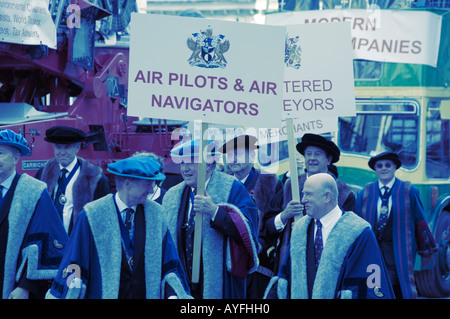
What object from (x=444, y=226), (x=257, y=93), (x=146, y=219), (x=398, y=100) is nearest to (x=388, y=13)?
(x=398, y=100)

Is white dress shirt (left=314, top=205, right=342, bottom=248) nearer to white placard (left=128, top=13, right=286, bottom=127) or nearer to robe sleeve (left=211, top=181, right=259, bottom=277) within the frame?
robe sleeve (left=211, top=181, right=259, bottom=277)

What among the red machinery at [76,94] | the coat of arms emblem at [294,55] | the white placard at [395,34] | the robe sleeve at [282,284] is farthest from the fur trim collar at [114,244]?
the white placard at [395,34]

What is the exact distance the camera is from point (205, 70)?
5738 mm

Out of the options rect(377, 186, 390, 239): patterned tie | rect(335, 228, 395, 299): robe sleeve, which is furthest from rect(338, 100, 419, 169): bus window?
rect(335, 228, 395, 299): robe sleeve

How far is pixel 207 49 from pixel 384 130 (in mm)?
6080

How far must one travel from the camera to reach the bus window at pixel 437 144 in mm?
11164

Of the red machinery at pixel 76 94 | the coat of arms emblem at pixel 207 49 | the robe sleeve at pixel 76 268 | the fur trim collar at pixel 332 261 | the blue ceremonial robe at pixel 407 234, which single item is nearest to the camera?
the robe sleeve at pixel 76 268

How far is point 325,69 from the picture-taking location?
682cm

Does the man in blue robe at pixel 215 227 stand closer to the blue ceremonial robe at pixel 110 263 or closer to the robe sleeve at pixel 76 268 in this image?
the blue ceremonial robe at pixel 110 263

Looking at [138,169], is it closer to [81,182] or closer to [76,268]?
[76,268]

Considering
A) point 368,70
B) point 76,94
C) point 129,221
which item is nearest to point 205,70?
point 129,221

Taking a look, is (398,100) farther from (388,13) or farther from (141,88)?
(141,88)

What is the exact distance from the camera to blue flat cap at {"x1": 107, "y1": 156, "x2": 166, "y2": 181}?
4523 mm

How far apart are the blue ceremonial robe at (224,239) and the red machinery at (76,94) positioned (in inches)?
125
